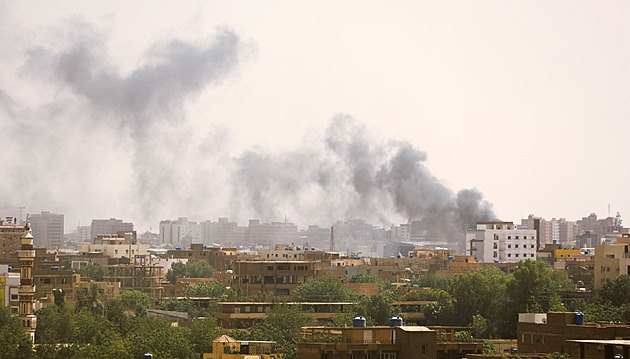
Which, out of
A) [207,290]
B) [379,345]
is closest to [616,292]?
[207,290]

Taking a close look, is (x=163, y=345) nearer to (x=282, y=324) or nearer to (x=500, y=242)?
(x=282, y=324)

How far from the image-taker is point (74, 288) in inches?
4028

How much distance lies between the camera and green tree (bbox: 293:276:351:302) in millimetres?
83625

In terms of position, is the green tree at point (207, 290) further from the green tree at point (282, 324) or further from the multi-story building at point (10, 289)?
the green tree at point (282, 324)

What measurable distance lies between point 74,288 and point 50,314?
3028 centimetres

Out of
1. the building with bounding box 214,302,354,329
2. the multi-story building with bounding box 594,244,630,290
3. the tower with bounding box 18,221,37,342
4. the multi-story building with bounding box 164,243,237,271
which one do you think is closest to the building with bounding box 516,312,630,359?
the building with bounding box 214,302,354,329

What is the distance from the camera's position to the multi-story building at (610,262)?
3270 inches

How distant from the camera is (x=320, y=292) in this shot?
277 ft

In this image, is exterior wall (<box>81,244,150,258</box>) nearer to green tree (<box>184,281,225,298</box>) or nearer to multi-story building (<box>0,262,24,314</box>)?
green tree (<box>184,281,225,298</box>)

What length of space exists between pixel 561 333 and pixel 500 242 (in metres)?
97.1

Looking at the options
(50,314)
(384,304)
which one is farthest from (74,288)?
(384,304)

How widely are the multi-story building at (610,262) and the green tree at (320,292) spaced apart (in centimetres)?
1724

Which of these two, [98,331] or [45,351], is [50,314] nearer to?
[98,331]

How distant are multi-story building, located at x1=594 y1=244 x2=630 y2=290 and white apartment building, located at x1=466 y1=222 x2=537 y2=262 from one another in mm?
52016
